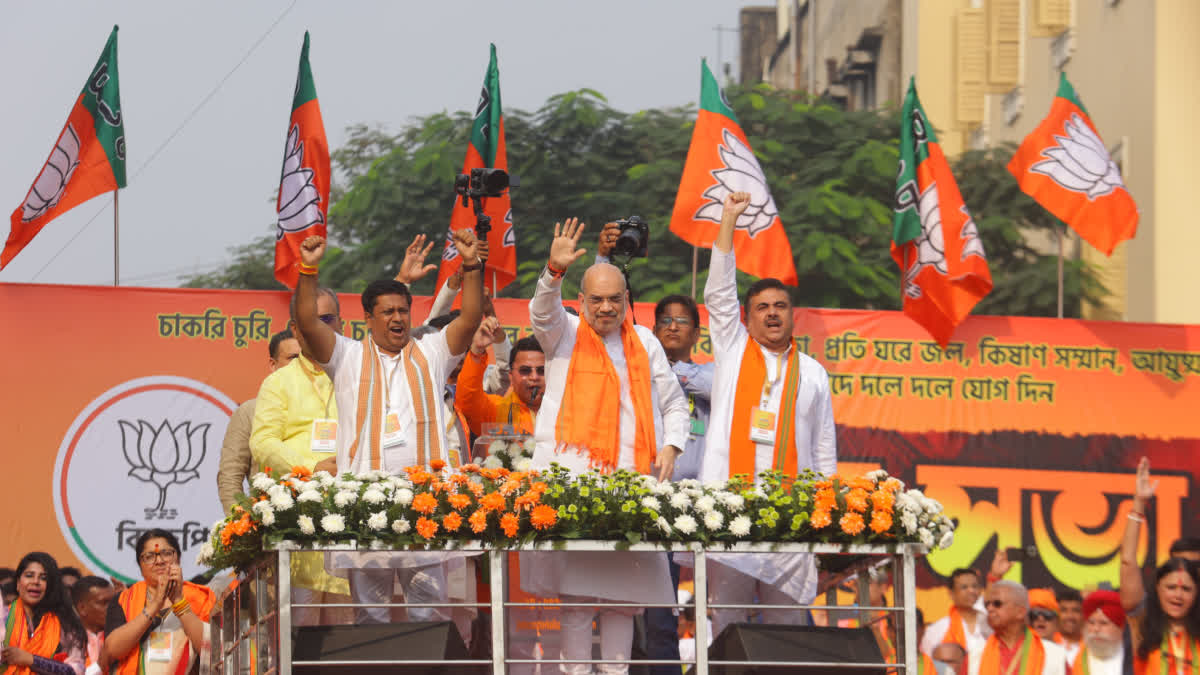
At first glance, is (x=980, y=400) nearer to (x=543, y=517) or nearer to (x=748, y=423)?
(x=748, y=423)

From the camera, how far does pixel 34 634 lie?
8.15m

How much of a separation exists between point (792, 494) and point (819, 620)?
156 inches

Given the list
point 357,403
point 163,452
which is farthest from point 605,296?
point 163,452

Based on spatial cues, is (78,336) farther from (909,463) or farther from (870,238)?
(870,238)

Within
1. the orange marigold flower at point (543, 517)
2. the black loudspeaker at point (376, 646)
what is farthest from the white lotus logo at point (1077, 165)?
the black loudspeaker at point (376, 646)

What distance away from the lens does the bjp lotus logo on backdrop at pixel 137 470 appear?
1080 centimetres

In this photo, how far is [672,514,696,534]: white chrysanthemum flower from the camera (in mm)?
5695

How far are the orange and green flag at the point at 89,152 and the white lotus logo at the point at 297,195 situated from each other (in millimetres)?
1200

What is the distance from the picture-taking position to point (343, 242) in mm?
21172

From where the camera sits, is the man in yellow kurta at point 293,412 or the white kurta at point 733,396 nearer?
the white kurta at point 733,396

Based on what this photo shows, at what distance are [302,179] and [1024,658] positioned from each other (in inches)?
224

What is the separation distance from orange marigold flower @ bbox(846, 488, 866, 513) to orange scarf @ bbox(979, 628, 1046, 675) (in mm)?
2913

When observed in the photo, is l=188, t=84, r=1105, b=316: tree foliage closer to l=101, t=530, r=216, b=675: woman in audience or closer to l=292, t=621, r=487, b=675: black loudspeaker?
l=101, t=530, r=216, b=675: woman in audience

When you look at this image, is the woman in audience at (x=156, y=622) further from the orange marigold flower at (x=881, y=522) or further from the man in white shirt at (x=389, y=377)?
the orange marigold flower at (x=881, y=522)
